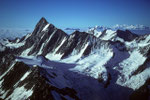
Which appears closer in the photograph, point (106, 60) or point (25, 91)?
point (25, 91)

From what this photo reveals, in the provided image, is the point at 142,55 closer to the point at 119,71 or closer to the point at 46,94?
the point at 119,71

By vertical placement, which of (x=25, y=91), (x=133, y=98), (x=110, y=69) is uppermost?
(x=25, y=91)

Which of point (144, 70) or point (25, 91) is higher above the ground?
point (25, 91)

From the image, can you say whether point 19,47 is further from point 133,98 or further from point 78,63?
point 133,98

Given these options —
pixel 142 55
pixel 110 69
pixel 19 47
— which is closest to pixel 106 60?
pixel 110 69

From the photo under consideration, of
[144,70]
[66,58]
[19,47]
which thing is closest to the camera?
[144,70]

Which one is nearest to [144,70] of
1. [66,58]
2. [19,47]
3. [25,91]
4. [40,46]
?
[66,58]

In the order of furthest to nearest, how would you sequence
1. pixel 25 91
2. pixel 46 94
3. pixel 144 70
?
pixel 144 70 → pixel 25 91 → pixel 46 94
